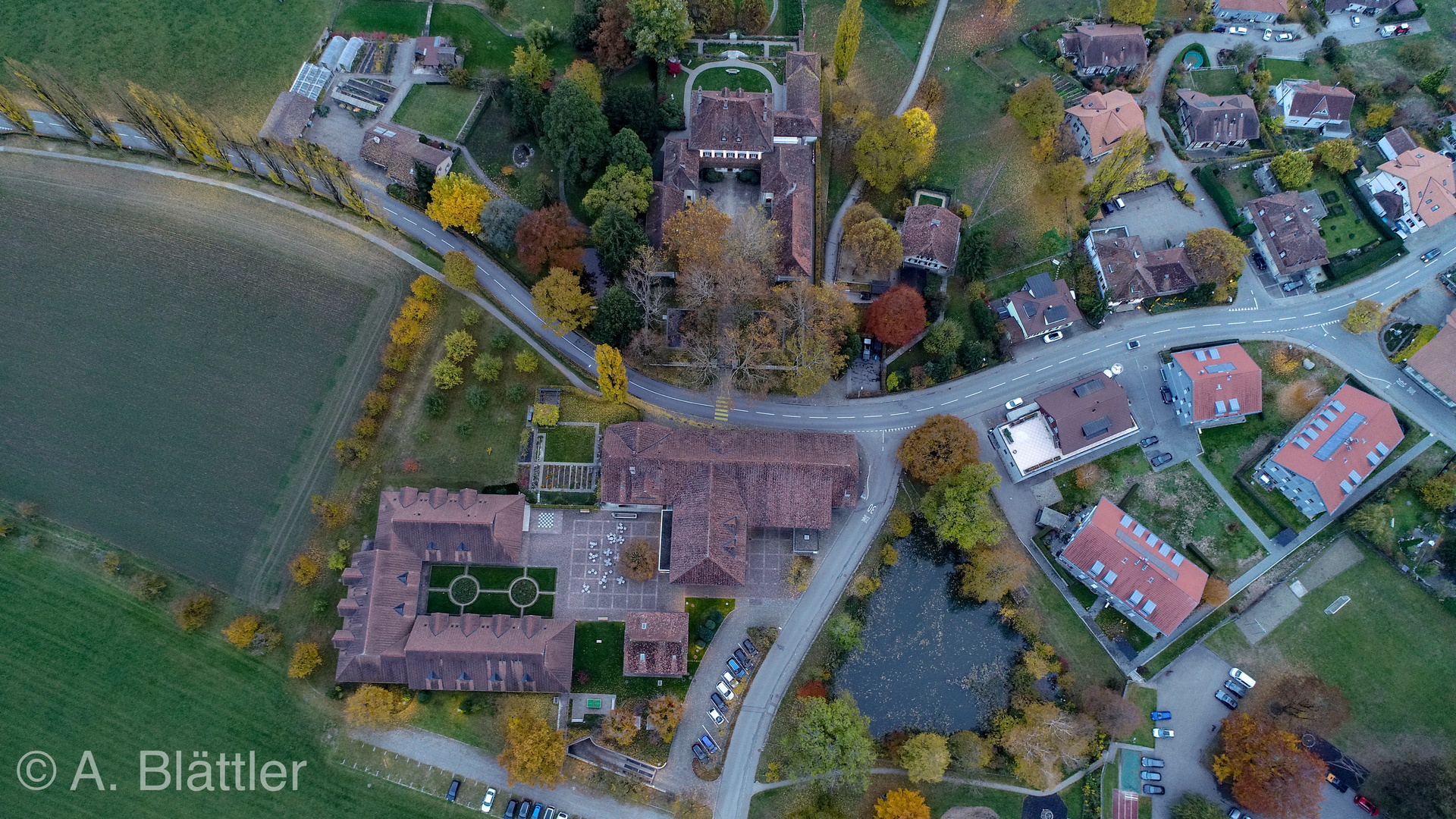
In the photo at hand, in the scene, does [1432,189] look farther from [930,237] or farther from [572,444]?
[572,444]

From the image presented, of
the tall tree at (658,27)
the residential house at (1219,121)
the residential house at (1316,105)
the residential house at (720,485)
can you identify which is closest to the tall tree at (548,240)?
the residential house at (720,485)

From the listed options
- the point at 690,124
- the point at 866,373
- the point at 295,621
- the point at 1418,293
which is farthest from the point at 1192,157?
the point at 295,621

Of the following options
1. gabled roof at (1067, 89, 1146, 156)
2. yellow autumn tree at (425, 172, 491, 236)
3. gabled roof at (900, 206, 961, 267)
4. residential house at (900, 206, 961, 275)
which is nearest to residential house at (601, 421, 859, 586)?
residential house at (900, 206, 961, 275)

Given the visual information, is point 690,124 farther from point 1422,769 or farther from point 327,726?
point 1422,769

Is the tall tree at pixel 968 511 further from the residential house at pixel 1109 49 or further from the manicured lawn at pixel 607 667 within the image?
Answer: the residential house at pixel 1109 49

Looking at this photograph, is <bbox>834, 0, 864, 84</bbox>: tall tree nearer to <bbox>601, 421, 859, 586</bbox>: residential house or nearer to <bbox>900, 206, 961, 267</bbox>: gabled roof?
<bbox>900, 206, 961, 267</bbox>: gabled roof

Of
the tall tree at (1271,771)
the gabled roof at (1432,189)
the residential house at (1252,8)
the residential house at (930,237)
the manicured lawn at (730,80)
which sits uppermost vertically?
the residential house at (1252,8)
